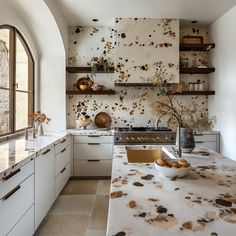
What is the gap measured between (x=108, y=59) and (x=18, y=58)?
157 cm

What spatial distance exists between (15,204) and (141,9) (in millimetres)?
3167

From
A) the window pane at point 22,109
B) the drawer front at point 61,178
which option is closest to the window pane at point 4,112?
the window pane at point 22,109

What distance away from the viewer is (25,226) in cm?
194

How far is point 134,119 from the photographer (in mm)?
4406

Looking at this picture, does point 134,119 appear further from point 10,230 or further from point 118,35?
point 10,230

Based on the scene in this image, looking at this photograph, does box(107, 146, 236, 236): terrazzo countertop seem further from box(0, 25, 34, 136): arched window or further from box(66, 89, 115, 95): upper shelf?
box(66, 89, 115, 95): upper shelf

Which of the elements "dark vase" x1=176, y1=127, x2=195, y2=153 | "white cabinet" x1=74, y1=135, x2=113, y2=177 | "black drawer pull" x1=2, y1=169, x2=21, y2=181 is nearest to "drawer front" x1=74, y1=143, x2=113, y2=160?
"white cabinet" x1=74, y1=135, x2=113, y2=177

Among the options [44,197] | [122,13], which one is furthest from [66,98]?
[44,197]

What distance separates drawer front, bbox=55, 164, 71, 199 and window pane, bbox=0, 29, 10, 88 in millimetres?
1390

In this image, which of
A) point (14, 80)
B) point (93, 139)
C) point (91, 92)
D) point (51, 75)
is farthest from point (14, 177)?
point (51, 75)

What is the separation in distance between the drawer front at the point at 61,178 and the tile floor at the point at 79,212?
0.12 metres

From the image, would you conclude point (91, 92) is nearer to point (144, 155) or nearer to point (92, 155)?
point (92, 155)

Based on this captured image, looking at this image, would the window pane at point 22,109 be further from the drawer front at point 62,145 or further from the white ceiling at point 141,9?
the white ceiling at point 141,9

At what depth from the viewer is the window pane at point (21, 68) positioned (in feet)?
11.6
